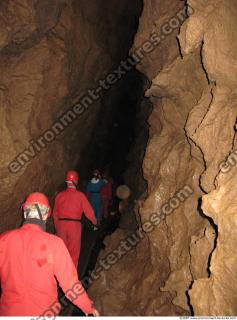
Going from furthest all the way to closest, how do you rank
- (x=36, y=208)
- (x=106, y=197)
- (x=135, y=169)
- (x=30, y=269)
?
(x=135, y=169)
(x=106, y=197)
(x=36, y=208)
(x=30, y=269)

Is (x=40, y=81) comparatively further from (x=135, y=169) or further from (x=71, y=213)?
(x=135, y=169)

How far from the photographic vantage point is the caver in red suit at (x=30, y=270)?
2932 mm

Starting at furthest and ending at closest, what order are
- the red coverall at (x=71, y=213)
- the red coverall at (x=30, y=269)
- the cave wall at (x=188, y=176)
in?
the red coverall at (x=71, y=213) → the cave wall at (x=188, y=176) → the red coverall at (x=30, y=269)

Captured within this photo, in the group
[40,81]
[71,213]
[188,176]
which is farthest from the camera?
[40,81]

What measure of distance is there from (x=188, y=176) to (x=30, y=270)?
2643mm

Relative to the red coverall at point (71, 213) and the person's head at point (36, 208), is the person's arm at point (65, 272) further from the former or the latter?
the red coverall at point (71, 213)

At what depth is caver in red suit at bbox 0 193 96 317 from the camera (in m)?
2.93

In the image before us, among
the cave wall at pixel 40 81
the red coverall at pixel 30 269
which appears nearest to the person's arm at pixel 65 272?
the red coverall at pixel 30 269

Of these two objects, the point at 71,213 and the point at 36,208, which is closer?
the point at 36,208

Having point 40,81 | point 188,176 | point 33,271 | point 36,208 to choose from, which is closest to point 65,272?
point 33,271

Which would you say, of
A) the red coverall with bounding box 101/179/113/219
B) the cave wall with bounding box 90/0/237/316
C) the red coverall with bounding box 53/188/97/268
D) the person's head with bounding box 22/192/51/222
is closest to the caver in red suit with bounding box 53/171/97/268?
the red coverall with bounding box 53/188/97/268

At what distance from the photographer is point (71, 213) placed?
5.62m

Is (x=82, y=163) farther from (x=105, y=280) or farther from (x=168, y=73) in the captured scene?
(x=168, y=73)

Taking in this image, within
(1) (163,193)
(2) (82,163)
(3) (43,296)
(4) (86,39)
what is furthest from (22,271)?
(2) (82,163)
